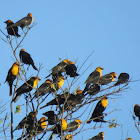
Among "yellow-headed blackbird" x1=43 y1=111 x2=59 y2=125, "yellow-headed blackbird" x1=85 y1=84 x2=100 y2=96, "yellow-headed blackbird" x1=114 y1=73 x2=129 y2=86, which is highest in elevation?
"yellow-headed blackbird" x1=114 y1=73 x2=129 y2=86

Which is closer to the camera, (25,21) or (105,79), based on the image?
(105,79)

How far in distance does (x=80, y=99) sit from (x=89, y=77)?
1.39 meters

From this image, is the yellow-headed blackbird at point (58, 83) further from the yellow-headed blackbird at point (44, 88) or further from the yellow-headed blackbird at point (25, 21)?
the yellow-headed blackbird at point (25, 21)

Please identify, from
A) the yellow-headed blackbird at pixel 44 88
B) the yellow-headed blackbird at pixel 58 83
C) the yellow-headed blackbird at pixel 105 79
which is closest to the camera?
the yellow-headed blackbird at pixel 58 83

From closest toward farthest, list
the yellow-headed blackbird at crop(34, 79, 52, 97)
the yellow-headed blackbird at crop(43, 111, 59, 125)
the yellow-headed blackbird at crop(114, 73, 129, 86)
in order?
the yellow-headed blackbird at crop(43, 111, 59, 125), the yellow-headed blackbird at crop(34, 79, 52, 97), the yellow-headed blackbird at crop(114, 73, 129, 86)

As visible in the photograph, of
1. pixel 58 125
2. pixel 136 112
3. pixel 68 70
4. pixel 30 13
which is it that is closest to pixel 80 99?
pixel 58 125

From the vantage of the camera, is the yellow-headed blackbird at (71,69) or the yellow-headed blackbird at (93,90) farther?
the yellow-headed blackbird at (71,69)

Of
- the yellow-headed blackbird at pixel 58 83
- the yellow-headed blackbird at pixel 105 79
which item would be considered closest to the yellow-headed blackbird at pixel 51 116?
the yellow-headed blackbird at pixel 58 83

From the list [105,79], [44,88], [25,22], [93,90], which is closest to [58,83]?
[44,88]

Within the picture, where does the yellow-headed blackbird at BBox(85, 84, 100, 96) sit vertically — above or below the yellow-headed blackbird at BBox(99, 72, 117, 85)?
below

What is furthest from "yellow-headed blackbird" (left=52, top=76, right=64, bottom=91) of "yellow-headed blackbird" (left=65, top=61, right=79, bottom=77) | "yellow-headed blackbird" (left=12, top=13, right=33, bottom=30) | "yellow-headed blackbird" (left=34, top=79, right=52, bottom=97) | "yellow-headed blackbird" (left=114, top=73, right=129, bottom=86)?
"yellow-headed blackbird" (left=12, top=13, right=33, bottom=30)

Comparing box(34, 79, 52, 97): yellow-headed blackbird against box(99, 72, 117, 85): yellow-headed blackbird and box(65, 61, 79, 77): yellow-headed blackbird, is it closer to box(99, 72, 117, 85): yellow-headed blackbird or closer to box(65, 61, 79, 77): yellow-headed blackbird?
box(65, 61, 79, 77): yellow-headed blackbird

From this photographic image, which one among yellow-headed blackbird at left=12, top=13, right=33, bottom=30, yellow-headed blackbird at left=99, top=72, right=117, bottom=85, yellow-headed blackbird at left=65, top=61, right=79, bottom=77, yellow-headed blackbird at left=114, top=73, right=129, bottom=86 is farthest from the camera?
yellow-headed blackbird at left=12, top=13, right=33, bottom=30

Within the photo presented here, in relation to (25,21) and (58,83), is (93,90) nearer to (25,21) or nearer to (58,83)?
(58,83)
